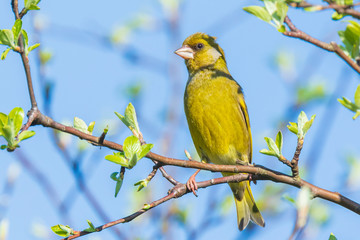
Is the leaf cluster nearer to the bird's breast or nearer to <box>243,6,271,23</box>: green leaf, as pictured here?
<box>243,6,271,23</box>: green leaf

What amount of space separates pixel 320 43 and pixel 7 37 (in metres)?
1.17

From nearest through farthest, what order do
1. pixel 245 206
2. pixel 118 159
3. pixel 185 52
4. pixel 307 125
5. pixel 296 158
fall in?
pixel 118 159, pixel 307 125, pixel 296 158, pixel 245 206, pixel 185 52

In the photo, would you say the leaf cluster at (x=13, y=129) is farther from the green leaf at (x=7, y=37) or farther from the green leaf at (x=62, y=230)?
the green leaf at (x=62, y=230)

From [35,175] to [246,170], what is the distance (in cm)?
160

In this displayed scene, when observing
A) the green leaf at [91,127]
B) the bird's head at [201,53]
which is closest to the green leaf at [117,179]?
the green leaf at [91,127]

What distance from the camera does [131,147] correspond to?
84.4 inches

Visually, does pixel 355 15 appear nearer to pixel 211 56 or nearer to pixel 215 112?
pixel 215 112

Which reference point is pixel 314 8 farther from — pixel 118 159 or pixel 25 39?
pixel 25 39


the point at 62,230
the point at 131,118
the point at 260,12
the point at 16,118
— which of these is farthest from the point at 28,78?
the point at 260,12

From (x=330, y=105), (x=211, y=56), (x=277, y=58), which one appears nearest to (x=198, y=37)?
(x=211, y=56)

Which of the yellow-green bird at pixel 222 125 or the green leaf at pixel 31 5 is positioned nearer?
the green leaf at pixel 31 5

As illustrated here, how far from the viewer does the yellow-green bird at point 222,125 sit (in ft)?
15.4

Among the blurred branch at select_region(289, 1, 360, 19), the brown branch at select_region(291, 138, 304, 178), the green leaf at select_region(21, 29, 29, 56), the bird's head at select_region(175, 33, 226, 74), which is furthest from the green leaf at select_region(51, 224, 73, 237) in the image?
the bird's head at select_region(175, 33, 226, 74)

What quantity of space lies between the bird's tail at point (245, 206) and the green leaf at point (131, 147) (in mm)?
2560
